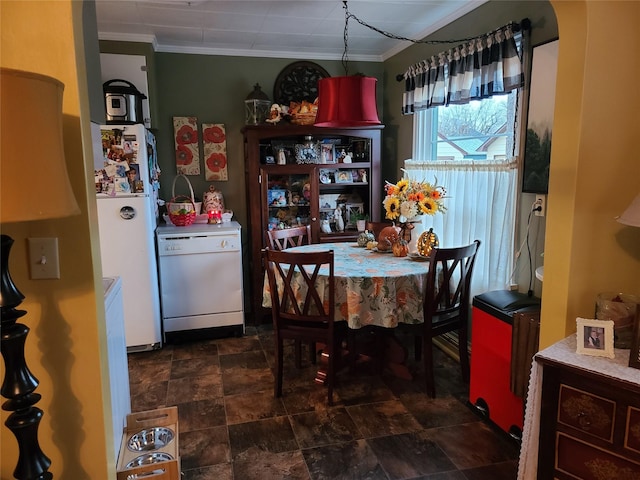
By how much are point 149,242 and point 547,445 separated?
2.89 meters

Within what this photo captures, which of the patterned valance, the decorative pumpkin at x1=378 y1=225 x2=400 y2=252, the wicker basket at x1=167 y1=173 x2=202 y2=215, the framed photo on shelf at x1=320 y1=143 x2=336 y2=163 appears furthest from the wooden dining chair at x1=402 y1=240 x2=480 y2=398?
the wicker basket at x1=167 y1=173 x2=202 y2=215

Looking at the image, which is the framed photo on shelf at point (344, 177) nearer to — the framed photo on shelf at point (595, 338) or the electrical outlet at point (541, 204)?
the electrical outlet at point (541, 204)

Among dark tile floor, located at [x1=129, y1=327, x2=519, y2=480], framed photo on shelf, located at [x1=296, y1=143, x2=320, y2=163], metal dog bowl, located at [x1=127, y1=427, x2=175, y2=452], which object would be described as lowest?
dark tile floor, located at [x1=129, y1=327, x2=519, y2=480]

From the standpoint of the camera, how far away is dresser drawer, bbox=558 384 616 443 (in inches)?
57.4

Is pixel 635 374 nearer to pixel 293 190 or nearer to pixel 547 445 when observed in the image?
pixel 547 445

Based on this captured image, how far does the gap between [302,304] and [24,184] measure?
6.62 ft

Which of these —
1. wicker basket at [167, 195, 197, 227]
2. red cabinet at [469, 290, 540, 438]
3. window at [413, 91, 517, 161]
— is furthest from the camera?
wicker basket at [167, 195, 197, 227]

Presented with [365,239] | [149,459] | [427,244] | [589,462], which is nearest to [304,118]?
[365,239]

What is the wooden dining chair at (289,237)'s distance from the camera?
11.5ft

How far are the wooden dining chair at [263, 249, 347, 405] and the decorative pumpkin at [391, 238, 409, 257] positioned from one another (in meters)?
0.60

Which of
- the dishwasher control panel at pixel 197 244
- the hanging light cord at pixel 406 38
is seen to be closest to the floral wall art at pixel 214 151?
the dishwasher control panel at pixel 197 244

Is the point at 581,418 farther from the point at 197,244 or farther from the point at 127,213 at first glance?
the point at 127,213

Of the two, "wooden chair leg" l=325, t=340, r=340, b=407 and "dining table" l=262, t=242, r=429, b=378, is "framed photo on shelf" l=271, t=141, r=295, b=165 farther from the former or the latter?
"wooden chair leg" l=325, t=340, r=340, b=407

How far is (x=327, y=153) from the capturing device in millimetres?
4262
